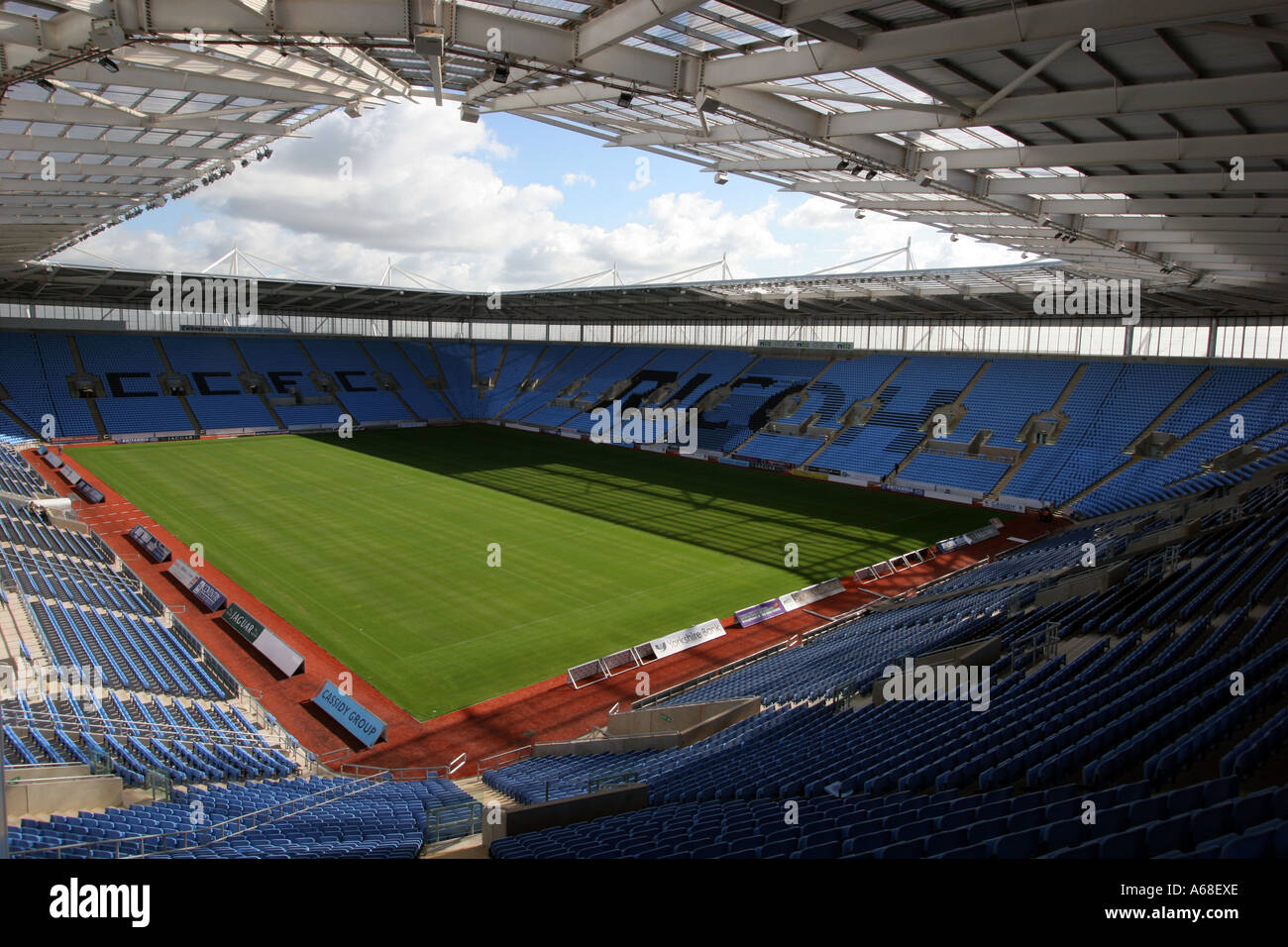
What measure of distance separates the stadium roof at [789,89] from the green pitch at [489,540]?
13.1 m

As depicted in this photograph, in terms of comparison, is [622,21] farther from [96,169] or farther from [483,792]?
[96,169]

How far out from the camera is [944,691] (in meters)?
13.6

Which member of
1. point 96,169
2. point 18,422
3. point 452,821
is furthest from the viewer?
point 18,422

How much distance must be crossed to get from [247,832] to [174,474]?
127 feet

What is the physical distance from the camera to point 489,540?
104ft

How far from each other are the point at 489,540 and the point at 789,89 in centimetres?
2307

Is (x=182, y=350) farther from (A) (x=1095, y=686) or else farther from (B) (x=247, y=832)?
(A) (x=1095, y=686)

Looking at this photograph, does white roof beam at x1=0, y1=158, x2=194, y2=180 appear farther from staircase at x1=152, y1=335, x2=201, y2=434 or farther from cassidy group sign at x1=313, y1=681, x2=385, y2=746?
staircase at x1=152, y1=335, x2=201, y2=434

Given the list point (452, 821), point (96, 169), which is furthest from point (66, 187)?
point (452, 821)

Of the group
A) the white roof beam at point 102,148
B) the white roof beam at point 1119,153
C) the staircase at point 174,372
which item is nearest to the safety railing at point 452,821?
the white roof beam at point 1119,153

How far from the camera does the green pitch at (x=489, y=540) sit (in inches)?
869

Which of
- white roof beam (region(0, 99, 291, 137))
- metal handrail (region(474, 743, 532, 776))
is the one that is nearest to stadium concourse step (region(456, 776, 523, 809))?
metal handrail (region(474, 743, 532, 776))

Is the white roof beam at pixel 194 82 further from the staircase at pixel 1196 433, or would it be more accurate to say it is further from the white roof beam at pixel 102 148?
the staircase at pixel 1196 433

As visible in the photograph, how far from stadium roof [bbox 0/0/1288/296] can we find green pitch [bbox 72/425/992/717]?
42.9ft
